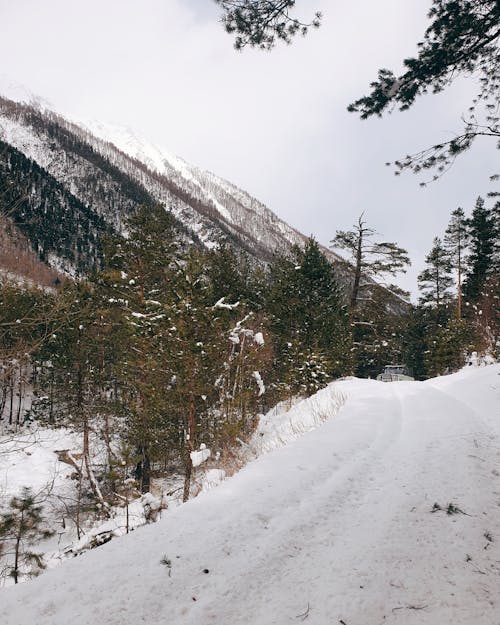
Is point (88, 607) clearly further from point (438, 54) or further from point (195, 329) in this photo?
point (195, 329)

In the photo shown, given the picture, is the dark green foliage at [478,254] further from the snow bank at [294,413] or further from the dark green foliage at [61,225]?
the dark green foliage at [61,225]

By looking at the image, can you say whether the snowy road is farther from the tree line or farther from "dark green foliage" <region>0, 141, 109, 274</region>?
"dark green foliage" <region>0, 141, 109, 274</region>

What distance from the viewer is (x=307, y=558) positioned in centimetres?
206

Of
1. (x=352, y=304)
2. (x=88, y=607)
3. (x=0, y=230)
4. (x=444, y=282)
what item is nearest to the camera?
(x=88, y=607)

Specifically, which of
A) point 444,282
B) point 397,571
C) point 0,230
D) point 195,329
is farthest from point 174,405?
point 444,282

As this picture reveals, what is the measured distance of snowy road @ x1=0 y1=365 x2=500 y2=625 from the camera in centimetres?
164

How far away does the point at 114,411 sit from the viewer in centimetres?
1430

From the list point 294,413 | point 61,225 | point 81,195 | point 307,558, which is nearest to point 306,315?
point 294,413

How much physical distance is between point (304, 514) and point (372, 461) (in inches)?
61.7

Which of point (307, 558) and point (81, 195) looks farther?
point (81, 195)

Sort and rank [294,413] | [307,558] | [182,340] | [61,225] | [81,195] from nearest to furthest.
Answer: [307,558] → [182,340] → [294,413] → [61,225] → [81,195]

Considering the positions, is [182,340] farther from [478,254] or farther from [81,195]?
[81,195]

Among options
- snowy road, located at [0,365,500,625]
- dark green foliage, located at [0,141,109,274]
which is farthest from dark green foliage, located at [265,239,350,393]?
dark green foliage, located at [0,141,109,274]

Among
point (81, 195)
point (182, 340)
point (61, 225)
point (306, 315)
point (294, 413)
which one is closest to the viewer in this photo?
point (182, 340)
